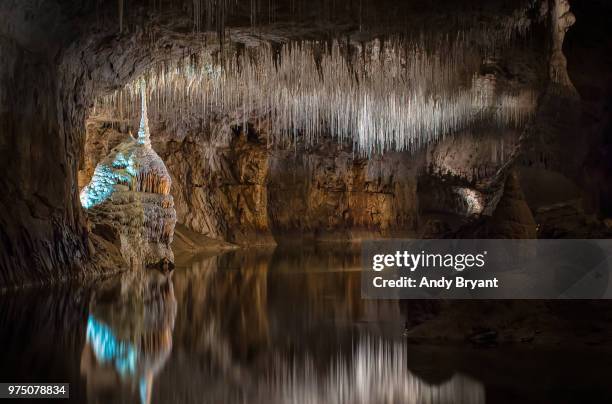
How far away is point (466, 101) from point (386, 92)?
2349 mm

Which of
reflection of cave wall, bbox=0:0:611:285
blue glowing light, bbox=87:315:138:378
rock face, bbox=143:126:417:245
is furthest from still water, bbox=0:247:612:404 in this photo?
rock face, bbox=143:126:417:245

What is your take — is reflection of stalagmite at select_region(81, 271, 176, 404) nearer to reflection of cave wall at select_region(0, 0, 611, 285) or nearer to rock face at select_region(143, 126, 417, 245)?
reflection of cave wall at select_region(0, 0, 611, 285)

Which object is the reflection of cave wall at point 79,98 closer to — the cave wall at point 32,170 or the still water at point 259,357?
the cave wall at point 32,170

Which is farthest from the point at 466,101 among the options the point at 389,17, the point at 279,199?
the point at 279,199

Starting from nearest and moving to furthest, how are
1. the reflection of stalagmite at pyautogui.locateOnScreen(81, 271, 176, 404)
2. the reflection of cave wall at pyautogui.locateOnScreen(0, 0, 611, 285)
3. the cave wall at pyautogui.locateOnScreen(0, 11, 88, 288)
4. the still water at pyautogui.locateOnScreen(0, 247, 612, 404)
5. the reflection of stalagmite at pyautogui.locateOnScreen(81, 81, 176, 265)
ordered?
the still water at pyautogui.locateOnScreen(0, 247, 612, 404) < the reflection of stalagmite at pyautogui.locateOnScreen(81, 271, 176, 404) < the cave wall at pyautogui.locateOnScreen(0, 11, 88, 288) < the reflection of cave wall at pyautogui.locateOnScreen(0, 0, 611, 285) < the reflection of stalagmite at pyautogui.locateOnScreen(81, 81, 176, 265)

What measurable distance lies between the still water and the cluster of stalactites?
6.09 metres

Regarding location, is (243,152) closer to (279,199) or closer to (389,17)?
(279,199)

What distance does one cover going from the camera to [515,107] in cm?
1666

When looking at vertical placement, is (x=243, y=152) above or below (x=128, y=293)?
above

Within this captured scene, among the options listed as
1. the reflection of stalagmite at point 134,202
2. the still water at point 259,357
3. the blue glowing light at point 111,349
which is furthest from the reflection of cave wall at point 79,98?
the blue glowing light at point 111,349

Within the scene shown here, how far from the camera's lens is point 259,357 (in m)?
5.07

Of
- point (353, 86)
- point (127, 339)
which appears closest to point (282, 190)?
point (353, 86)

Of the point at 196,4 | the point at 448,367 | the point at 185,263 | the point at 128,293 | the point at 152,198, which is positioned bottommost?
the point at 448,367

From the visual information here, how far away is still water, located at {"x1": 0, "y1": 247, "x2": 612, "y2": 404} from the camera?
13.2ft
